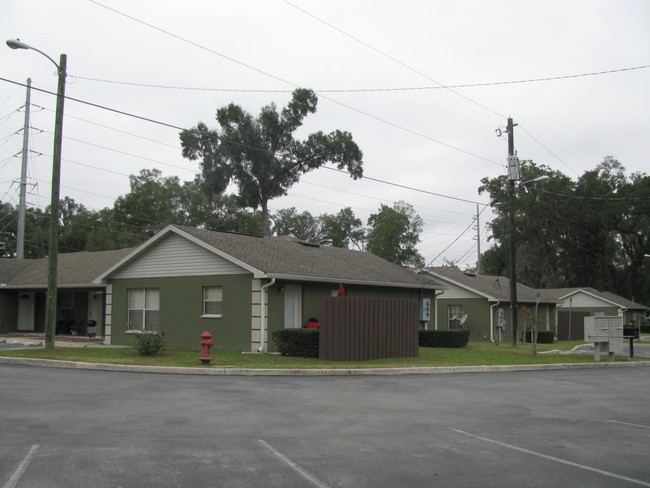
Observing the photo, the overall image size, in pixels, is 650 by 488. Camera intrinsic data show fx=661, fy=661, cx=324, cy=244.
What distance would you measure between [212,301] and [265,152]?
3082cm

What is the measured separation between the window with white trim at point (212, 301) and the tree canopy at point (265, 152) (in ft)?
92.8

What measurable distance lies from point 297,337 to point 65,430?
12.2 m

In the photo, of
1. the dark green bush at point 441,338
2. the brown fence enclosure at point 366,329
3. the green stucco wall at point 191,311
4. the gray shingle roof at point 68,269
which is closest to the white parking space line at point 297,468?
the brown fence enclosure at point 366,329

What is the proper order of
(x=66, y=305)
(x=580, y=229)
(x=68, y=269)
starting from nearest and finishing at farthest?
(x=66, y=305)
(x=68, y=269)
(x=580, y=229)

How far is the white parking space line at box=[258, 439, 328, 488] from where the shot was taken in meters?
6.28

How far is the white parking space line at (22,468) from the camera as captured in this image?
19.9ft

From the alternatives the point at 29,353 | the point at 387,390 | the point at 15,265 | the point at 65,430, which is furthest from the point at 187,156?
the point at 65,430

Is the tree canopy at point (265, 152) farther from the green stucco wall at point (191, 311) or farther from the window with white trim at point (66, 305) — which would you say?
the green stucco wall at point (191, 311)

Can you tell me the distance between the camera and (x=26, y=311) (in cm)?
3509

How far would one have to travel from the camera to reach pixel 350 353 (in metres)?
19.8

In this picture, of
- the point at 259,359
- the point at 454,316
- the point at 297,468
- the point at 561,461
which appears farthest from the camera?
the point at 454,316

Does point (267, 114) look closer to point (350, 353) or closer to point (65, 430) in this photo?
point (350, 353)

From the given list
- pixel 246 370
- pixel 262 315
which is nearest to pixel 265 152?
pixel 262 315

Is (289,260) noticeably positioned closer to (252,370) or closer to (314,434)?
(252,370)
